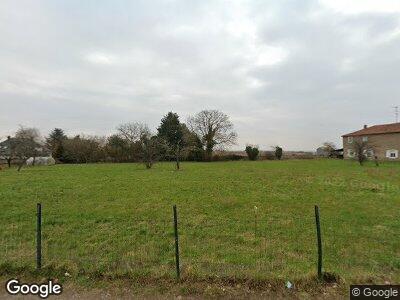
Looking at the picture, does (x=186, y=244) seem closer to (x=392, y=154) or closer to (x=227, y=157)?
(x=227, y=157)

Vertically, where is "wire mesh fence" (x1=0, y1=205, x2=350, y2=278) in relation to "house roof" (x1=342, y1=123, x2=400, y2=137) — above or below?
below

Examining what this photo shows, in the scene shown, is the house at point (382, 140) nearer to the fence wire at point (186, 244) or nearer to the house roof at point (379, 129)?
the house roof at point (379, 129)

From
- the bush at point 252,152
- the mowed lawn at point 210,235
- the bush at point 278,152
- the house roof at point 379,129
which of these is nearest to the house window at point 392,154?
the house roof at point 379,129

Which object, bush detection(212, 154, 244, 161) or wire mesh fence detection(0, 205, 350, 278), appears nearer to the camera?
wire mesh fence detection(0, 205, 350, 278)

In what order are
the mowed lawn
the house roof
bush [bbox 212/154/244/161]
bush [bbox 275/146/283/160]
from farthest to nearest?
bush [bbox 275/146/283/160] < bush [bbox 212/154/244/161] < the house roof < the mowed lawn

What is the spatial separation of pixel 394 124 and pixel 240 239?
61.6 m

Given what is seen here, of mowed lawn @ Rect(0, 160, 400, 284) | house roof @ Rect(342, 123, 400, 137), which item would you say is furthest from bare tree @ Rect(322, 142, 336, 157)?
mowed lawn @ Rect(0, 160, 400, 284)

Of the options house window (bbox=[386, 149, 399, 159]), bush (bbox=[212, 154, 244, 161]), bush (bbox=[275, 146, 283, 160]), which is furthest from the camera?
bush (bbox=[275, 146, 283, 160])

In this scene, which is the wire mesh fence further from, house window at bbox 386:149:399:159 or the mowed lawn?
house window at bbox 386:149:399:159

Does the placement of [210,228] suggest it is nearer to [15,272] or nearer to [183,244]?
[183,244]

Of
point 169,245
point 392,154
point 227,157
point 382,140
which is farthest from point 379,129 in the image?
point 169,245

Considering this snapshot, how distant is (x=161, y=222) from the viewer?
8.59 metres

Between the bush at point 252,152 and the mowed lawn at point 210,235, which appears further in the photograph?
the bush at point 252,152

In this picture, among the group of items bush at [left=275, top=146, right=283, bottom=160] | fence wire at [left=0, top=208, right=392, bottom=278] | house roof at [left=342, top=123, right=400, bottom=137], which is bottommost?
fence wire at [left=0, top=208, right=392, bottom=278]
